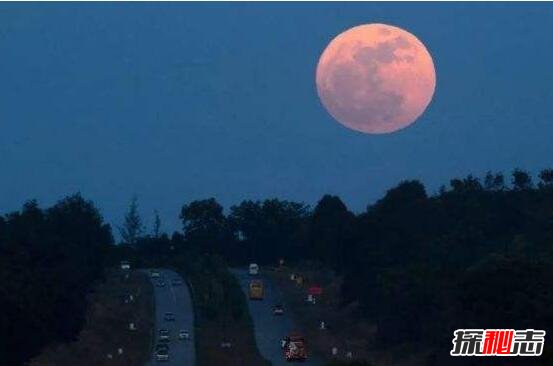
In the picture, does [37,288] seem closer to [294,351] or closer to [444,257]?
[294,351]

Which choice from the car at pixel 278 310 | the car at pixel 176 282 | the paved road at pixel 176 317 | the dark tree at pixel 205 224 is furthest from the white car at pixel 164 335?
the dark tree at pixel 205 224

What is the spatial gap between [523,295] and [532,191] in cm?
6054

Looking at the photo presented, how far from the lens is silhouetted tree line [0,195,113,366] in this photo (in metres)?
58.1

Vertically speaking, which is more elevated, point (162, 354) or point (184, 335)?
point (184, 335)

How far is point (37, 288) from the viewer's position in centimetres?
6275

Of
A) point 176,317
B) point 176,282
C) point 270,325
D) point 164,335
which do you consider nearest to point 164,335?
point 164,335

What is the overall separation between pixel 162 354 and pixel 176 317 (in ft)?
88.3

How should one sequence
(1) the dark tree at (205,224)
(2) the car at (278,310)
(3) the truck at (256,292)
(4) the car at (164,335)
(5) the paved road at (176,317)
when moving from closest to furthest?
(5) the paved road at (176,317), (4) the car at (164,335), (2) the car at (278,310), (3) the truck at (256,292), (1) the dark tree at (205,224)

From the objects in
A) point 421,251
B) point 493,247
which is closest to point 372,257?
point 421,251

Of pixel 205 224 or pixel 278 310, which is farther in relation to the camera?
pixel 205 224

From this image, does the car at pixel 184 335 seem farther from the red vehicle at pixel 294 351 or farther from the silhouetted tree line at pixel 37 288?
the red vehicle at pixel 294 351

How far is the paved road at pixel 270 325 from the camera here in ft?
236

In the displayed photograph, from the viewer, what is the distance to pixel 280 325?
9106 cm

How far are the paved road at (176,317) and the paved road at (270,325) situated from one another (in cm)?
418
